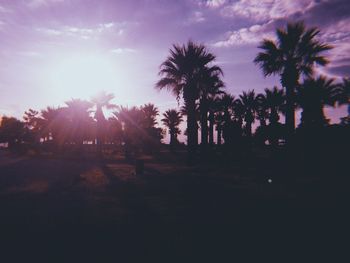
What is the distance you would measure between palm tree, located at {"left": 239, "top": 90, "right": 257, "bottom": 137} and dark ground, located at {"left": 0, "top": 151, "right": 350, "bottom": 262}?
36381 millimetres

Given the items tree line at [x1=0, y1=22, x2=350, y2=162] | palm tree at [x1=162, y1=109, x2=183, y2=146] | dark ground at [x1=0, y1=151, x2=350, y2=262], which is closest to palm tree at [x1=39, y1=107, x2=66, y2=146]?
tree line at [x1=0, y1=22, x2=350, y2=162]

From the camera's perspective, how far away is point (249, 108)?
48.5m

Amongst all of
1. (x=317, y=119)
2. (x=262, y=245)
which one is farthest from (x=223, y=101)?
(x=262, y=245)

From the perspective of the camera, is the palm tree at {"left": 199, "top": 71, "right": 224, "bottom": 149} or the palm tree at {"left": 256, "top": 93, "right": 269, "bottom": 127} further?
the palm tree at {"left": 256, "top": 93, "right": 269, "bottom": 127}

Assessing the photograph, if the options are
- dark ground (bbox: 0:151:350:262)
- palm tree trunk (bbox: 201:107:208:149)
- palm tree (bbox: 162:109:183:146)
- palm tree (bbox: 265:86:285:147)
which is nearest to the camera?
dark ground (bbox: 0:151:350:262)

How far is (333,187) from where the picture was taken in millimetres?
12242

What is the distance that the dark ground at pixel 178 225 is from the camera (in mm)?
5488

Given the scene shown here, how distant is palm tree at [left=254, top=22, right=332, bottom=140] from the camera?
2188 centimetres

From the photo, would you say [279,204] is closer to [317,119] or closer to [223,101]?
[317,119]

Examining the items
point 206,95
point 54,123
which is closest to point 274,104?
point 206,95

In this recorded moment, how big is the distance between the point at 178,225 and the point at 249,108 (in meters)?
43.3

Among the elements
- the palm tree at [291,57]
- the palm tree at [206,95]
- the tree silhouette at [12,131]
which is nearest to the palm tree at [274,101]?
the palm tree at [206,95]

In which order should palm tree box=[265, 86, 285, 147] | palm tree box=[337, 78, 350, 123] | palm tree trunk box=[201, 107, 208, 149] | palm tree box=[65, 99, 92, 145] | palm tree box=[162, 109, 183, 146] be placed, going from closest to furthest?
palm tree box=[337, 78, 350, 123] → palm tree trunk box=[201, 107, 208, 149] → palm tree box=[265, 86, 285, 147] → palm tree box=[65, 99, 92, 145] → palm tree box=[162, 109, 183, 146]

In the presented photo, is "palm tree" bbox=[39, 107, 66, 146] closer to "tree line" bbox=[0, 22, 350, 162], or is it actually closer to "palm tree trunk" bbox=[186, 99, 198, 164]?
"tree line" bbox=[0, 22, 350, 162]
